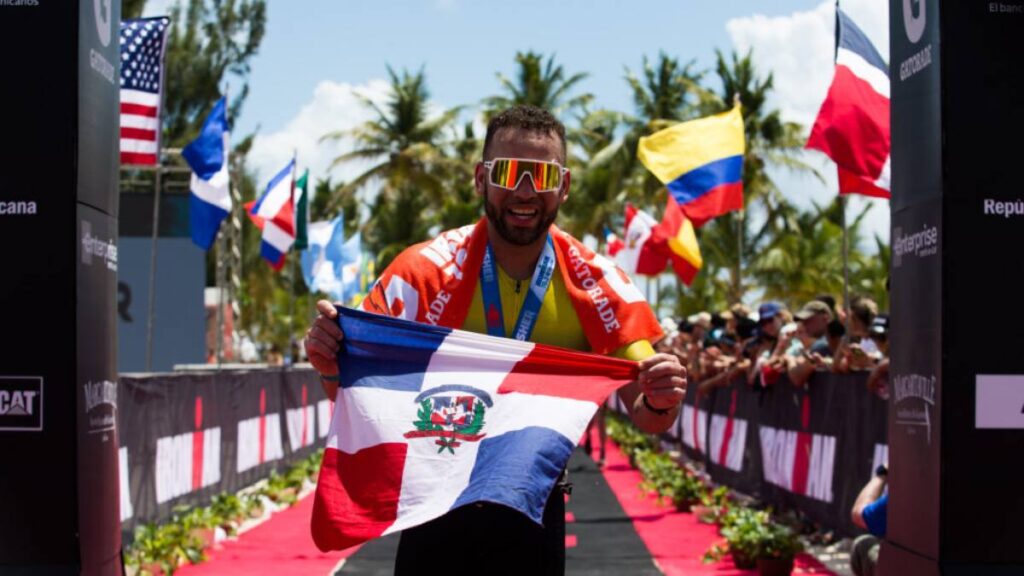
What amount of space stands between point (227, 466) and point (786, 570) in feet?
24.1

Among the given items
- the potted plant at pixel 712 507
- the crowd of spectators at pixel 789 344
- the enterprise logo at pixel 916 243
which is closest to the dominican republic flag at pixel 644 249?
the crowd of spectators at pixel 789 344

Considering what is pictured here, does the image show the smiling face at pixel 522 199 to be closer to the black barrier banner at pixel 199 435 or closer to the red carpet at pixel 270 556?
the red carpet at pixel 270 556

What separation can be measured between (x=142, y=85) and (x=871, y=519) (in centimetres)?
1003

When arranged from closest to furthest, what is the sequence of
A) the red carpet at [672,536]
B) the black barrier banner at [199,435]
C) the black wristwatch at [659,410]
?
the black wristwatch at [659,410] → the red carpet at [672,536] → the black barrier banner at [199,435]

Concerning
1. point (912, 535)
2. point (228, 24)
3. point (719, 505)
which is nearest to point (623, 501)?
point (719, 505)

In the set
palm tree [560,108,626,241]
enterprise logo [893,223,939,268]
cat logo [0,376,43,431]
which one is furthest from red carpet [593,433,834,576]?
palm tree [560,108,626,241]

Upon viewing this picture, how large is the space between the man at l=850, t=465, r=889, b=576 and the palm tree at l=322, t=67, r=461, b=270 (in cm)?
4071

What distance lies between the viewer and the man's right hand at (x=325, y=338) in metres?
4.25

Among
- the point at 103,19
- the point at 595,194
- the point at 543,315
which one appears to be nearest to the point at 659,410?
the point at 543,315

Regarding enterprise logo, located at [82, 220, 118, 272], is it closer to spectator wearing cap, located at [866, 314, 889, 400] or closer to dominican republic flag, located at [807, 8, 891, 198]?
spectator wearing cap, located at [866, 314, 889, 400]

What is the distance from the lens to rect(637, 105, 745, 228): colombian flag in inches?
708

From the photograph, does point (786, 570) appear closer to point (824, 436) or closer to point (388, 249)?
point (824, 436)

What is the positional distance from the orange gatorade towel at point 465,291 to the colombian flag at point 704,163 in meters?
13.7

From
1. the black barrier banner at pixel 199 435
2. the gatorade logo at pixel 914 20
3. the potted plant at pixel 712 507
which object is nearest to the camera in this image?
the gatorade logo at pixel 914 20
